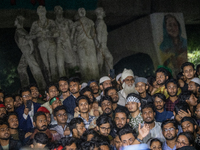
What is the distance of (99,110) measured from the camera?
16.3ft

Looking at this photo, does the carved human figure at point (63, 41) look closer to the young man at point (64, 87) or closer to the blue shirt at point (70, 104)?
the young man at point (64, 87)

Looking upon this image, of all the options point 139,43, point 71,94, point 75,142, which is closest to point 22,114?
point 71,94

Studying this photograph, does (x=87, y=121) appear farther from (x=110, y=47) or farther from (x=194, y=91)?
(x=110, y=47)

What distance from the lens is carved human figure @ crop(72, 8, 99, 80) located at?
28.0 ft

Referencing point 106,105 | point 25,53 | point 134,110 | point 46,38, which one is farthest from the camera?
point 46,38

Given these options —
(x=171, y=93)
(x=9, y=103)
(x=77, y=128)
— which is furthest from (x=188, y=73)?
(x=9, y=103)

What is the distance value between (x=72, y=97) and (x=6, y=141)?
4.92ft

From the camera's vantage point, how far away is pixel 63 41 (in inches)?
333

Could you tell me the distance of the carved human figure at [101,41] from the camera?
872cm

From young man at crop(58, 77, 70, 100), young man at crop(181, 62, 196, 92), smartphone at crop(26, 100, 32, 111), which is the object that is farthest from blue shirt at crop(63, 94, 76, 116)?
young man at crop(181, 62, 196, 92)

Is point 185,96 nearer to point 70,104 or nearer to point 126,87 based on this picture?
point 126,87

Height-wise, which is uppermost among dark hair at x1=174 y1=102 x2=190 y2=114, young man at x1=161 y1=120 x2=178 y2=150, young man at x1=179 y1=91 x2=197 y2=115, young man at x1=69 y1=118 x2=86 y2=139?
young man at x1=179 y1=91 x2=197 y2=115

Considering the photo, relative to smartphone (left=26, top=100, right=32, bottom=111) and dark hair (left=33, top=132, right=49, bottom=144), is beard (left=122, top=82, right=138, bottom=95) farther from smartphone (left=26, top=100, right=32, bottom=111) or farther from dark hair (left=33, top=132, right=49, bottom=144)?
dark hair (left=33, top=132, right=49, bottom=144)

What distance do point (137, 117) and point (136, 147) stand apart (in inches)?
34.0
